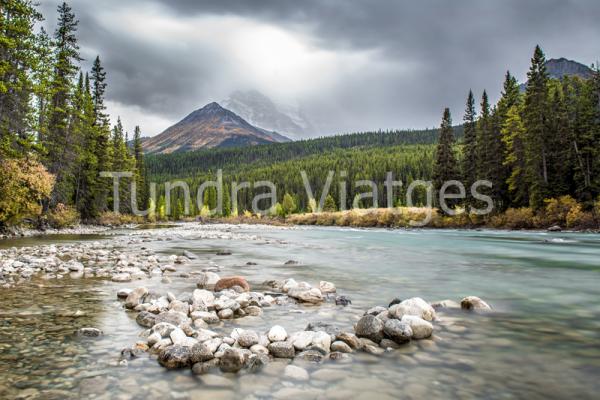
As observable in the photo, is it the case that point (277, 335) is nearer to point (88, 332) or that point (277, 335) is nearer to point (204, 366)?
point (204, 366)

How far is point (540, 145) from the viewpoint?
3794 cm

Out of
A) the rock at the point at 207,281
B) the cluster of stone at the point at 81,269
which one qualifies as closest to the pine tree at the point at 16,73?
the cluster of stone at the point at 81,269

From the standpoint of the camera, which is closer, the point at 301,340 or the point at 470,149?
the point at 301,340

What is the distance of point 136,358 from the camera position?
4.68 m

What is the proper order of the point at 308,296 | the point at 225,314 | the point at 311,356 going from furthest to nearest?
the point at 308,296 < the point at 225,314 < the point at 311,356

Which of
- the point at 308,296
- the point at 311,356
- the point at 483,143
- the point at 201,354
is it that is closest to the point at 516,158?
the point at 483,143

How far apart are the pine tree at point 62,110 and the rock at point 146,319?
112 ft

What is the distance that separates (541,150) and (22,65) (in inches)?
1711

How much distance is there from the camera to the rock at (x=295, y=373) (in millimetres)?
4161

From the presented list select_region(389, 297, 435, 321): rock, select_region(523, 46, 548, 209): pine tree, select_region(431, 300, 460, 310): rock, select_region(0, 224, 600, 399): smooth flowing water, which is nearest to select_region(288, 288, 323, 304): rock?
select_region(0, 224, 600, 399): smooth flowing water

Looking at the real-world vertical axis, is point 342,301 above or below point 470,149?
below

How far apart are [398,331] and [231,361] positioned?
7.48ft

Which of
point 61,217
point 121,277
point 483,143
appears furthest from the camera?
point 483,143

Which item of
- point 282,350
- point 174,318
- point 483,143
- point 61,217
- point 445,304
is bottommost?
point 445,304
